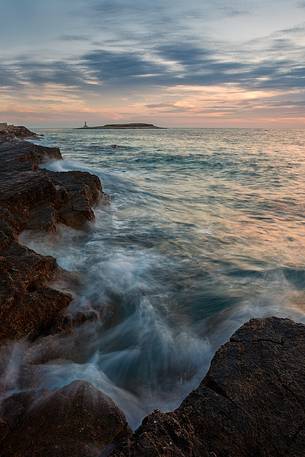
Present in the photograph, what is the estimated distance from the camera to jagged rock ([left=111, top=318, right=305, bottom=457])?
8.46ft

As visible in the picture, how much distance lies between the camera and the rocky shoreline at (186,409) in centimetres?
271

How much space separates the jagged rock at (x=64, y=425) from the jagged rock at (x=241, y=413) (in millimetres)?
582

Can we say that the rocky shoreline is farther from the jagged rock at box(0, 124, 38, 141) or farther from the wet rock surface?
the jagged rock at box(0, 124, 38, 141)

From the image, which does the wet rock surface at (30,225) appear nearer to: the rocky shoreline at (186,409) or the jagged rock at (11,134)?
the rocky shoreline at (186,409)

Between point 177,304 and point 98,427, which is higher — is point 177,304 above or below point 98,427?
below

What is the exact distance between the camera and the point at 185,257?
26.3 ft

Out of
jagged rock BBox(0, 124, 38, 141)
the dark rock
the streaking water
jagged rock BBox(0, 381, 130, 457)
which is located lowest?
jagged rock BBox(0, 124, 38, 141)

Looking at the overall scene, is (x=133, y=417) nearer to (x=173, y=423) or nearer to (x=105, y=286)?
(x=173, y=423)

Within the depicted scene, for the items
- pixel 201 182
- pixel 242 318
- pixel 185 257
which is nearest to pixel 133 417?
pixel 242 318

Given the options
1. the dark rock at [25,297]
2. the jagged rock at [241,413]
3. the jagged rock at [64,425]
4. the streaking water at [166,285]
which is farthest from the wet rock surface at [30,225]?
the jagged rock at [241,413]

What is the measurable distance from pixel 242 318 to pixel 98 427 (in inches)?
118

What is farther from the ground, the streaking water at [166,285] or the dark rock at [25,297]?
the dark rock at [25,297]

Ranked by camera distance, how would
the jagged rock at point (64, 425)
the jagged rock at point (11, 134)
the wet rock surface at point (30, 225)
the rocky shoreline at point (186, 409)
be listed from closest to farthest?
the rocky shoreline at point (186, 409), the jagged rock at point (64, 425), the wet rock surface at point (30, 225), the jagged rock at point (11, 134)

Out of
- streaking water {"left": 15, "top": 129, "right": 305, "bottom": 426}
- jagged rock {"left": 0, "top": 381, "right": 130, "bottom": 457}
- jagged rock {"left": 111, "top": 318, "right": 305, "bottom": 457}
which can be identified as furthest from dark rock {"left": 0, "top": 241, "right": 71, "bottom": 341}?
jagged rock {"left": 111, "top": 318, "right": 305, "bottom": 457}
